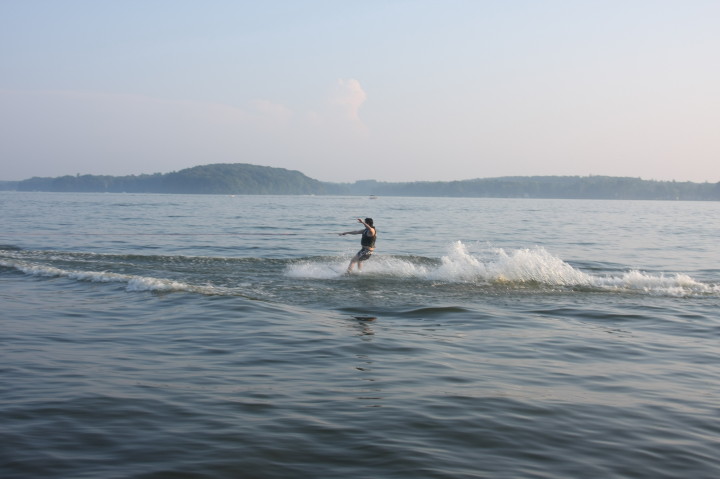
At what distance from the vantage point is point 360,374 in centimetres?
936

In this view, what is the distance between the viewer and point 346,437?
22.8ft

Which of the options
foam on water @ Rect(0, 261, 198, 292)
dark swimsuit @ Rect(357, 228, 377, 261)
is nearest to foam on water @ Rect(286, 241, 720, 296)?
dark swimsuit @ Rect(357, 228, 377, 261)

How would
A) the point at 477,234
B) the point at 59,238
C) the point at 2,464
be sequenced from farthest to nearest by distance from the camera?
the point at 477,234 < the point at 59,238 < the point at 2,464

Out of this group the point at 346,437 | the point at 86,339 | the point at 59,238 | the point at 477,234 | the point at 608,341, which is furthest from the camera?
the point at 477,234

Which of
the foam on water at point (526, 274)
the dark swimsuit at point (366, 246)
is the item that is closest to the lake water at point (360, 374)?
the foam on water at point (526, 274)

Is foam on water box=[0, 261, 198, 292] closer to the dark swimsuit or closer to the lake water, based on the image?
the lake water

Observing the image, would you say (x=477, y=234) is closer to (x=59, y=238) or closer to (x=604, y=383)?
(x=59, y=238)

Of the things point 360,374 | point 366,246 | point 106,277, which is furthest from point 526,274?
point 106,277

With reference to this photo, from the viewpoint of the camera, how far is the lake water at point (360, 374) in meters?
6.46

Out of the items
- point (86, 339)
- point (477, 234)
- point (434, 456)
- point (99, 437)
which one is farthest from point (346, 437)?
point (477, 234)

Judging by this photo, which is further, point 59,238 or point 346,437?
point 59,238

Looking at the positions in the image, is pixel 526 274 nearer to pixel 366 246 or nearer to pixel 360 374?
pixel 366 246

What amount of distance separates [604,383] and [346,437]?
4.11 m

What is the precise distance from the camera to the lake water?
21.2 ft
